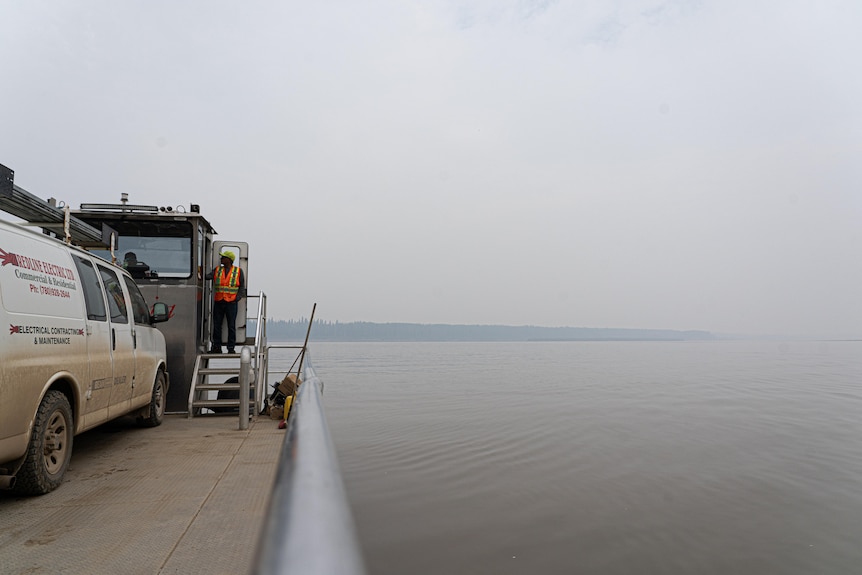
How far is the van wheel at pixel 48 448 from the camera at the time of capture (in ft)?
13.0

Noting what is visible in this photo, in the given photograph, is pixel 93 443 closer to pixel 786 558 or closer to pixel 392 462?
pixel 392 462

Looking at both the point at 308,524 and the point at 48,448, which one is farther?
the point at 48,448

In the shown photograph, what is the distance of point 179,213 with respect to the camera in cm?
890

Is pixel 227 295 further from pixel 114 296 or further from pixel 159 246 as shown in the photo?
pixel 114 296

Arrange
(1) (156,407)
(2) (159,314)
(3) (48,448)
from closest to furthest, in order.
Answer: (3) (48,448), (2) (159,314), (1) (156,407)

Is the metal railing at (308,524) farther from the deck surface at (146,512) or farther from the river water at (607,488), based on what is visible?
the deck surface at (146,512)

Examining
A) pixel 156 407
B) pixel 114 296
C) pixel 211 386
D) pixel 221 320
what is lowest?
pixel 156 407

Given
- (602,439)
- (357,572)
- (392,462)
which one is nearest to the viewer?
(357,572)

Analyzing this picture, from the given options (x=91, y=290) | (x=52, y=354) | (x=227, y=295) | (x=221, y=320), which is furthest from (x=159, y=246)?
(x=52, y=354)

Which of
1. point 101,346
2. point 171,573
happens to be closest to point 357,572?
point 171,573

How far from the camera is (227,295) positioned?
9.35 m

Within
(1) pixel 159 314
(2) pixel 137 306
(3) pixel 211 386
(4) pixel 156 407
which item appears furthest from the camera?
(3) pixel 211 386

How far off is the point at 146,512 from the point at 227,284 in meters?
5.87

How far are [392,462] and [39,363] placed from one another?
24.9ft
